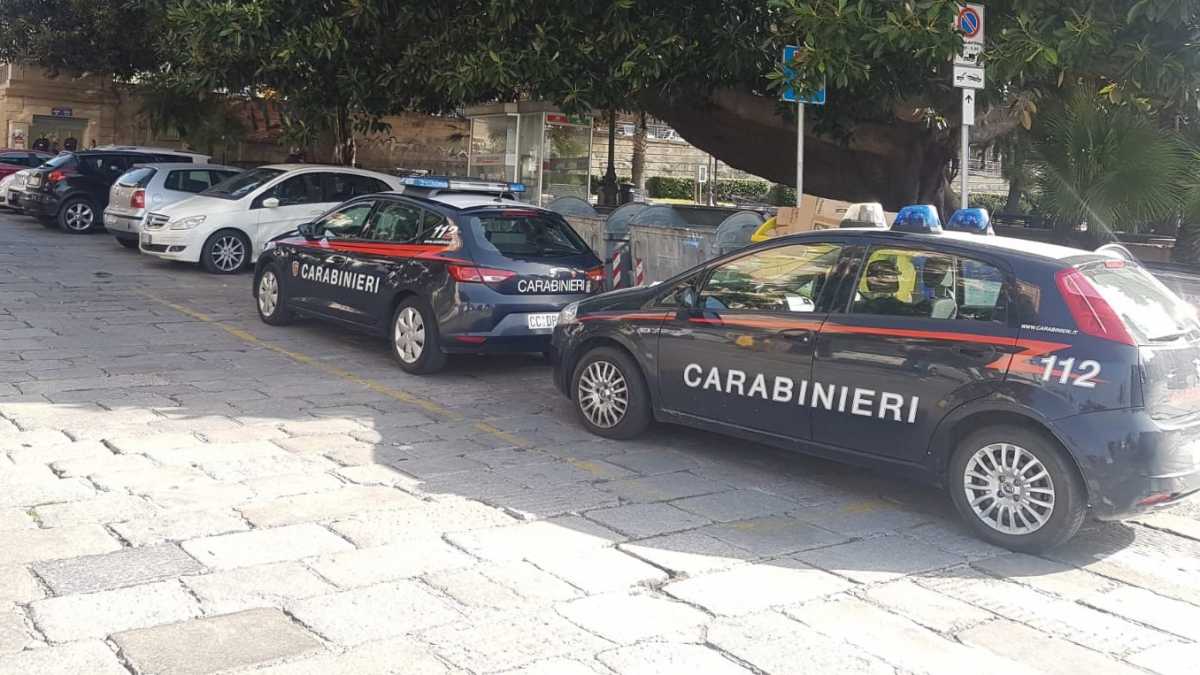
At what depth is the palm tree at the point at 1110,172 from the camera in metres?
9.69

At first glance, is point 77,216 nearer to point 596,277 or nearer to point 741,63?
point 741,63

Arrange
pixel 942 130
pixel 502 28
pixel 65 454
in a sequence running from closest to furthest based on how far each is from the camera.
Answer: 1. pixel 65 454
2. pixel 502 28
3. pixel 942 130

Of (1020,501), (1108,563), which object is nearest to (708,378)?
(1020,501)

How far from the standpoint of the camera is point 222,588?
459cm

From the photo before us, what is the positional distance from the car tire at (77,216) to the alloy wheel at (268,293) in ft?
34.0

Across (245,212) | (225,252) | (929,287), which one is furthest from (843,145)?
(929,287)

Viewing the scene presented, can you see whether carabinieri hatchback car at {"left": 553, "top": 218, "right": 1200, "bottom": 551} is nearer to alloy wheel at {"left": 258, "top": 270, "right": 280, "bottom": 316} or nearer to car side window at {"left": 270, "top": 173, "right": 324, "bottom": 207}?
alloy wheel at {"left": 258, "top": 270, "right": 280, "bottom": 316}

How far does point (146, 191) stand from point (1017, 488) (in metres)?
14.9

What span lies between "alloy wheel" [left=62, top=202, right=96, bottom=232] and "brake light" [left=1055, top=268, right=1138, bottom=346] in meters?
18.5

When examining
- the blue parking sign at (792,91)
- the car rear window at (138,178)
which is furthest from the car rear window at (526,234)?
the car rear window at (138,178)

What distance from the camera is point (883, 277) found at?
612cm

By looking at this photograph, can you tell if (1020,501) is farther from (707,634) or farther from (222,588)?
(222,588)

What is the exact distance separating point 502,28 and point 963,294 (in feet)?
26.5

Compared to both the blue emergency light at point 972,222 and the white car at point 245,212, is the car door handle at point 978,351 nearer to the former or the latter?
Answer: the blue emergency light at point 972,222
